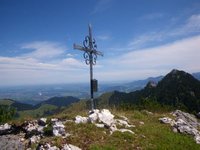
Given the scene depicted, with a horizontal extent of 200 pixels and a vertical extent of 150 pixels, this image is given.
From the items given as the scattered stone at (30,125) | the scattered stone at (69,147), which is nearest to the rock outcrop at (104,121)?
the scattered stone at (30,125)

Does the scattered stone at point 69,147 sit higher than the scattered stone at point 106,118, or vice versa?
the scattered stone at point 106,118

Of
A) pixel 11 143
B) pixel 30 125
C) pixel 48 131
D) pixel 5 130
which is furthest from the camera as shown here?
pixel 5 130

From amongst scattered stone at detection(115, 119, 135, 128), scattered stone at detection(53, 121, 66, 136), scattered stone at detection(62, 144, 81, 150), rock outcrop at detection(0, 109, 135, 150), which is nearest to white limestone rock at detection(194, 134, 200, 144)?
rock outcrop at detection(0, 109, 135, 150)

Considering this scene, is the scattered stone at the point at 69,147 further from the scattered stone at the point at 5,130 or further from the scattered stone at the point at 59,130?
the scattered stone at the point at 5,130

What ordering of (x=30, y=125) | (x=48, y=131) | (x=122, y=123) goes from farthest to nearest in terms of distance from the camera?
(x=30, y=125) < (x=122, y=123) < (x=48, y=131)

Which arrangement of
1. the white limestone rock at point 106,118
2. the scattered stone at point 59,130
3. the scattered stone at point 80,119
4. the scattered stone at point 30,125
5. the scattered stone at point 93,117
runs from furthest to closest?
the scattered stone at point 30,125, the scattered stone at point 93,117, the scattered stone at point 80,119, the white limestone rock at point 106,118, the scattered stone at point 59,130

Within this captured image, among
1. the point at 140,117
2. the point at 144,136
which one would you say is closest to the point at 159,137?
the point at 144,136

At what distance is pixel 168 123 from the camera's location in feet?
73.5

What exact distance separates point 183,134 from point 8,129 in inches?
549

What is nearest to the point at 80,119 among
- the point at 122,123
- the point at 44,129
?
the point at 44,129

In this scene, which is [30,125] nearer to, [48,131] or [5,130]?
[5,130]

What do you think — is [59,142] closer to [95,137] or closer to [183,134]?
[95,137]

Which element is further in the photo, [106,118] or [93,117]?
[106,118]

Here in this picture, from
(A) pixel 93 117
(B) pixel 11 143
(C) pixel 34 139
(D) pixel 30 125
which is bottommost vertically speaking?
(B) pixel 11 143
